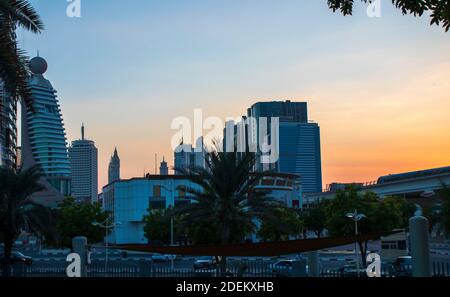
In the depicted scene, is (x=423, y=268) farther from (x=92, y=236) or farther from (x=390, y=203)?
(x=92, y=236)

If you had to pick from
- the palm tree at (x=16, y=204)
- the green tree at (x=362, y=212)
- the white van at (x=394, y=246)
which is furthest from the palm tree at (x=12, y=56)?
the white van at (x=394, y=246)

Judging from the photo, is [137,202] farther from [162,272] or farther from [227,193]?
[162,272]

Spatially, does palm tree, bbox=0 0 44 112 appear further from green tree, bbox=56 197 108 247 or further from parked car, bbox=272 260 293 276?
green tree, bbox=56 197 108 247

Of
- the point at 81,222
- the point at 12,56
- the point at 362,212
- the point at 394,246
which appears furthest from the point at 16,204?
the point at 394,246

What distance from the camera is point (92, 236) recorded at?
172 ft

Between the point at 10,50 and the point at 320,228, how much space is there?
69481 mm

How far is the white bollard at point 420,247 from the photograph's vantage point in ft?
35.2

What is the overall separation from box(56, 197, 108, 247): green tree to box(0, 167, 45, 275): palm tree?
1680 centimetres

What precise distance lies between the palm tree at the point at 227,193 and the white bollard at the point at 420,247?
1418 centimetres

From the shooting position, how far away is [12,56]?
12930 millimetres

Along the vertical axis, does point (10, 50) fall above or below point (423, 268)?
above

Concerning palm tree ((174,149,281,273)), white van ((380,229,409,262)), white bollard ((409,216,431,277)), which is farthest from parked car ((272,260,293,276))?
white van ((380,229,409,262))

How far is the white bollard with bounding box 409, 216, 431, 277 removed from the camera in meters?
10.7
